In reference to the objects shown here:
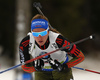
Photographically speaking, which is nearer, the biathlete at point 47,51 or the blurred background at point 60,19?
the biathlete at point 47,51

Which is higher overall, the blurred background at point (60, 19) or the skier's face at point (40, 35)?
the blurred background at point (60, 19)

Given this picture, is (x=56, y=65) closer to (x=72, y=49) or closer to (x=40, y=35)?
(x=72, y=49)

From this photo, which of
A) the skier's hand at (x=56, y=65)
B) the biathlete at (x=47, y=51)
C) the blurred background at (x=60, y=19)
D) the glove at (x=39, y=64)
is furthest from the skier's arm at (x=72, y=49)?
the blurred background at (x=60, y=19)

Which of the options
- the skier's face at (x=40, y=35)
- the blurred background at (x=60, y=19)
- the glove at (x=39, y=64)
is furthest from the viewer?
the blurred background at (x=60, y=19)

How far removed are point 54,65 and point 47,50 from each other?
187mm

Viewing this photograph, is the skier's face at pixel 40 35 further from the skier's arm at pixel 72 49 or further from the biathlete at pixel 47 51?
the skier's arm at pixel 72 49

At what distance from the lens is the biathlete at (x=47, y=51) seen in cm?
196

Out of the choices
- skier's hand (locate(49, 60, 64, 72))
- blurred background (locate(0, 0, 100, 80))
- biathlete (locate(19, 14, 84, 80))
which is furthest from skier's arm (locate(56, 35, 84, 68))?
blurred background (locate(0, 0, 100, 80))

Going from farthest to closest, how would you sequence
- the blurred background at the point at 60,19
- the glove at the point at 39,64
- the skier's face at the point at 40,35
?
1. the blurred background at the point at 60,19
2. the glove at the point at 39,64
3. the skier's face at the point at 40,35

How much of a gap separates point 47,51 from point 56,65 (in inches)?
7.4

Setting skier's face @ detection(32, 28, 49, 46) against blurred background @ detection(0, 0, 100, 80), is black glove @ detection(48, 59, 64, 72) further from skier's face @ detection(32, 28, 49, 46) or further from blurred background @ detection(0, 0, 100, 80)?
blurred background @ detection(0, 0, 100, 80)

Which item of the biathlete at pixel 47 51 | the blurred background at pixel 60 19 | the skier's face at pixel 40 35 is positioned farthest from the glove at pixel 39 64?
the blurred background at pixel 60 19

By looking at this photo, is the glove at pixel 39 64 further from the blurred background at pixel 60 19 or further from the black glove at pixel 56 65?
the blurred background at pixel 60 19

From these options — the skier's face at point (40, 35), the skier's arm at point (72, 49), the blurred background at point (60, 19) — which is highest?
the blurred background at point (60, 19)
